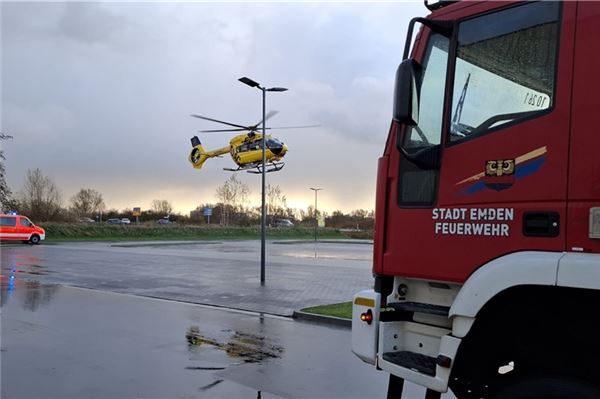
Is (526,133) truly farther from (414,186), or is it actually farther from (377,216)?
(377,216)

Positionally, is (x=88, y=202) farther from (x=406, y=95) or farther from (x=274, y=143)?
(x=406, y=95)

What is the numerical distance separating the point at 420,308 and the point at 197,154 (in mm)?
35452

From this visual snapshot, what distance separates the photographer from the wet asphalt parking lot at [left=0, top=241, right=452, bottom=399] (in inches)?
217

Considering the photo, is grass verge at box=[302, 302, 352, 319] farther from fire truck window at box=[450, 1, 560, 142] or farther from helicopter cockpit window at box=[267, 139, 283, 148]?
helicopter cockpit window at box=[267, 139, 283, 148]

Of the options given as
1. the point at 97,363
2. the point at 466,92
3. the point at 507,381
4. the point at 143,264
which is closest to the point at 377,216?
the point at 466,92

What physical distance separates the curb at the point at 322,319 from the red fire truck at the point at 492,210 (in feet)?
17.7

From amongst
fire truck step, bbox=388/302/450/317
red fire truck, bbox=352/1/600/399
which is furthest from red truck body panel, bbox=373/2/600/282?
fire truck step, bbox=388/302/450/317

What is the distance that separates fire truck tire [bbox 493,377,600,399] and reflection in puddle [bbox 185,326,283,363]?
13.5ft

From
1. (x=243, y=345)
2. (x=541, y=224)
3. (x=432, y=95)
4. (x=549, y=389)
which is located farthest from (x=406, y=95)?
(x=243, y=345)

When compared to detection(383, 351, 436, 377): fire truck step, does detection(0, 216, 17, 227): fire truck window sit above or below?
below

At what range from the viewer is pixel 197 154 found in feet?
124

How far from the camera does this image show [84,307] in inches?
415

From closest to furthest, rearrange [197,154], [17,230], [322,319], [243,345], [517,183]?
[517,183] → [243,345] → [322,319] → [17,230] → [197,154]

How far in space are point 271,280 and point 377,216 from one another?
495 inches
